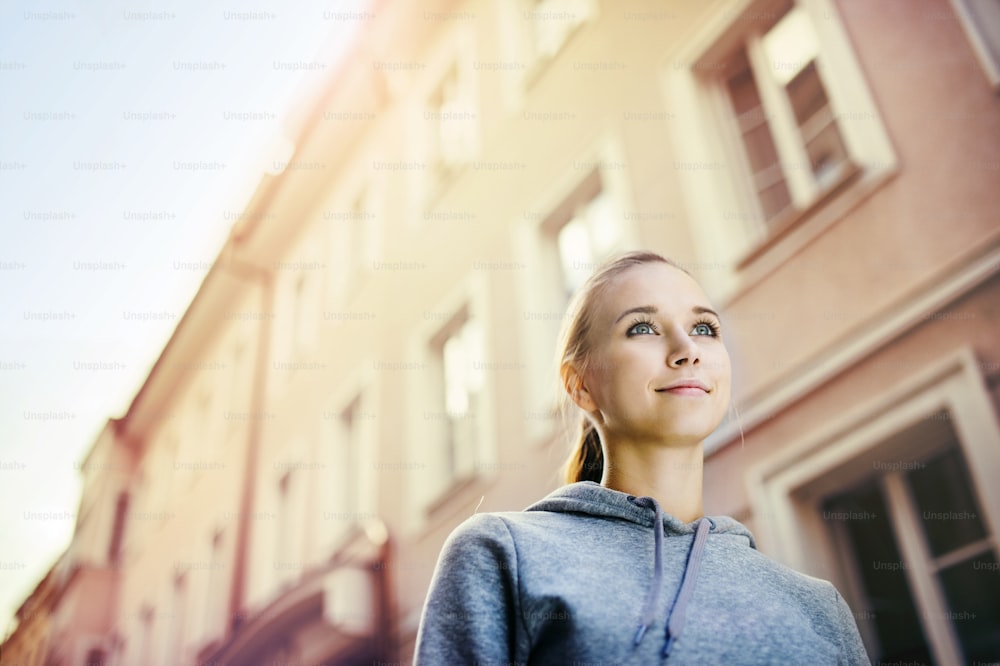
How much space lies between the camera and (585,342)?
208 centimetres

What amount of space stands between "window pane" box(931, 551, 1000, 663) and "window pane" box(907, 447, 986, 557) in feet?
0.53

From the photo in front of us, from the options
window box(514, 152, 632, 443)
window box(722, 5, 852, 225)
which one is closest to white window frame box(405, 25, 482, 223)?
window box(514, 152, 632, 443)

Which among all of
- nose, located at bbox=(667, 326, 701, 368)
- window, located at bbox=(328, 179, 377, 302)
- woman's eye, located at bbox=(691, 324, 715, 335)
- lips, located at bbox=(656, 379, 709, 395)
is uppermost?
window, located at bbox=(328, 179, 377, 302)

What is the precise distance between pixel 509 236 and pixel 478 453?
2360 mm

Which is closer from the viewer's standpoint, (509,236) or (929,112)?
(929,112)

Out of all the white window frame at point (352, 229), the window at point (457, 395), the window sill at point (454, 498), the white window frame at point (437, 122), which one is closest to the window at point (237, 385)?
the white window frame at point (352, 229)

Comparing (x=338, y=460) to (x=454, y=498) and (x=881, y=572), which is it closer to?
(x=454, y=498)

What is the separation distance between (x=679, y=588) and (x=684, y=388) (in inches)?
16.8

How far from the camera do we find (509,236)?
9430 millimetres

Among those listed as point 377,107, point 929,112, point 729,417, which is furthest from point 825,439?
point 377,107

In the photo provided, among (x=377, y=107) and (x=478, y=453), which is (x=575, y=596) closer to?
(x=478, y=453)

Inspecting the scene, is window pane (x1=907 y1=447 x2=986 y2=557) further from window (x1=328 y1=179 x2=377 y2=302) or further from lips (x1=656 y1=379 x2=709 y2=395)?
window (x1=328 y1=179 x2=377 y2=302)

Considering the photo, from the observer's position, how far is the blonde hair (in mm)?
2107

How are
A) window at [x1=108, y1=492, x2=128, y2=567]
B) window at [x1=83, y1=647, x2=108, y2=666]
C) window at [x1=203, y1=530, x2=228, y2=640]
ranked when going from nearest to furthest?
window at [x1=203, y1=530, x2=228, y2=640] < window at [x1=83, y1=647, x2=108, y2=666] < window at [x1=108, y1=492, x2=128, y2=567]
